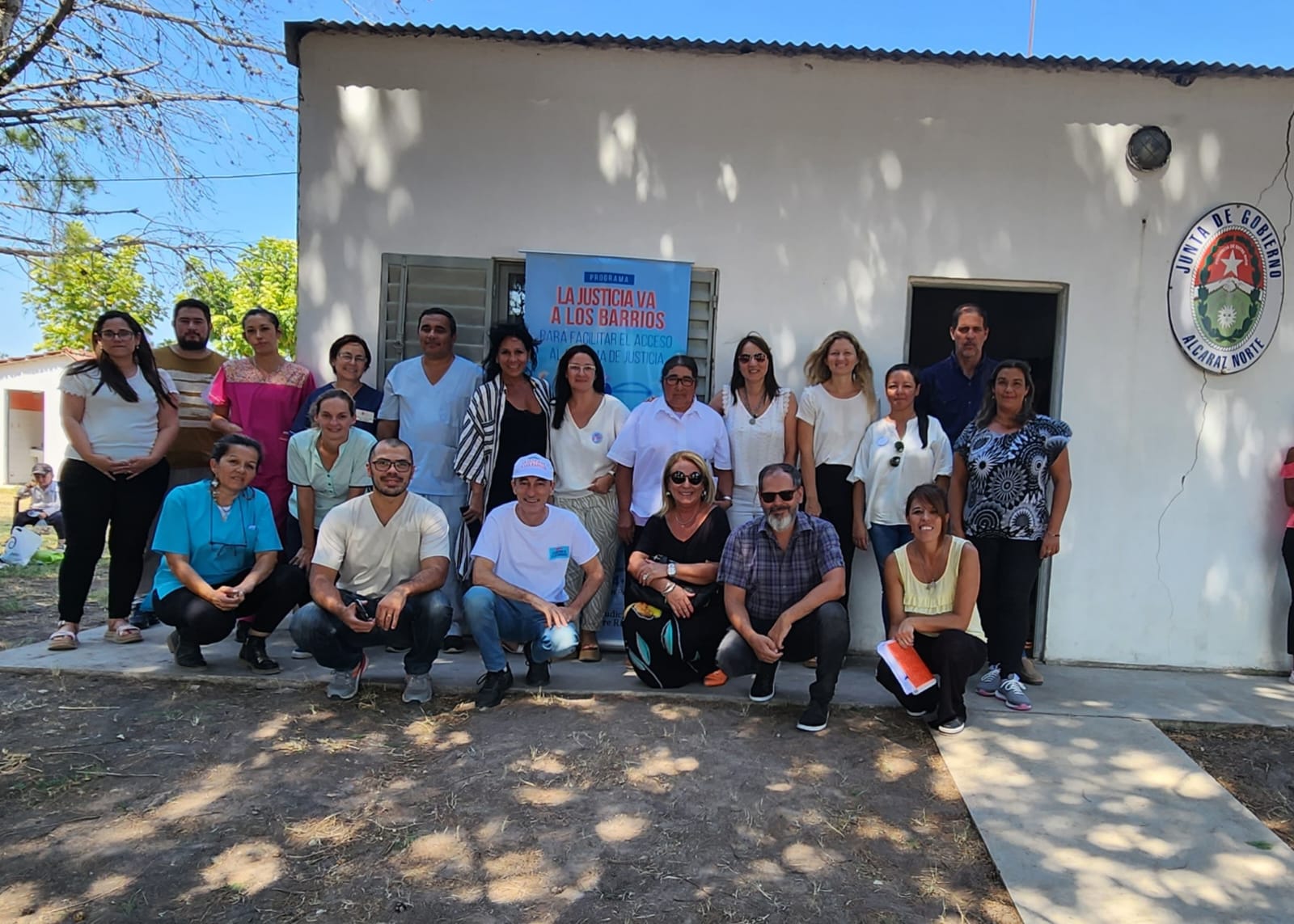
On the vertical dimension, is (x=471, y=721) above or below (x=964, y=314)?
below

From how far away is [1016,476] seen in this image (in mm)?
4047

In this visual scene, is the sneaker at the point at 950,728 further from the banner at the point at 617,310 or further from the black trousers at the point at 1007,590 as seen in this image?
the banner at the point at 617,310

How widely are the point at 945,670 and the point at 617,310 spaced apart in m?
2.76

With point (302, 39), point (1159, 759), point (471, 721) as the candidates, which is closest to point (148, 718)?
point (471, 721)

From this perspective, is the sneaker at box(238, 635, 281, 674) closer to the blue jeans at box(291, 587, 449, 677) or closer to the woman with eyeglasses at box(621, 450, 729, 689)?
the blue jeans at box(291, 587, 449, 677)

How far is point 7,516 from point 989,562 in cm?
1596

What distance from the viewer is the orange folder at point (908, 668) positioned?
11.7 ft

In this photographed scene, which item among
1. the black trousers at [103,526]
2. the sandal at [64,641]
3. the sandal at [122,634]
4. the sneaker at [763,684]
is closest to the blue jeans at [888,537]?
the sneaker at [763,684]

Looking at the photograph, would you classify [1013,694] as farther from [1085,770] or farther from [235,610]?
[235,610]

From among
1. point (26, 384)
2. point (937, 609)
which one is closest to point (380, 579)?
point (937, 609)

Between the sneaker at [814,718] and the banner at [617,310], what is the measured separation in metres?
2.14

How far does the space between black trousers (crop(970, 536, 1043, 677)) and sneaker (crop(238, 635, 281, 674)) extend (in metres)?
3.64

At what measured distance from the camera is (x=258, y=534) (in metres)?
4.02

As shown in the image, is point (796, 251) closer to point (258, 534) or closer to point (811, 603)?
point (811, 603)
